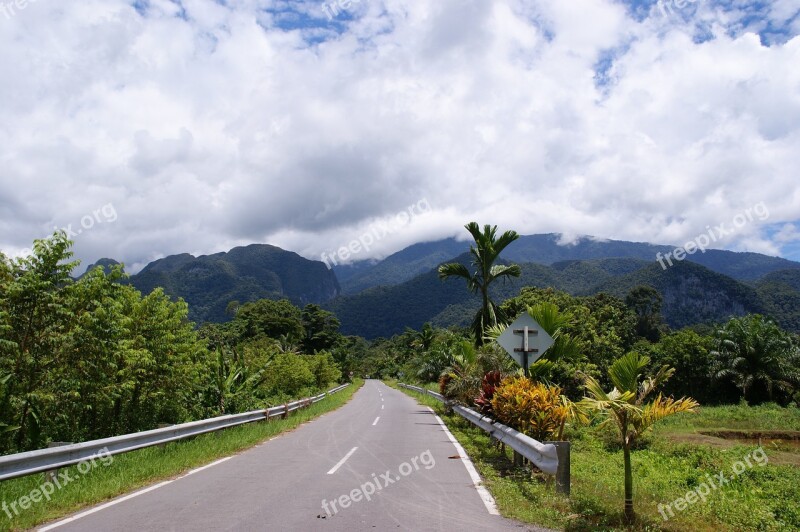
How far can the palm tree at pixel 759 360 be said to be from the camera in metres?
39.2

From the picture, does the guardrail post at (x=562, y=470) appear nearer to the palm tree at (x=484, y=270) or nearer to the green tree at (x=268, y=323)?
Answer: the palm tree at (x=484, y=270)

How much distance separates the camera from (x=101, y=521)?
6.08 meters

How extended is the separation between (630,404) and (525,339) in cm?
374

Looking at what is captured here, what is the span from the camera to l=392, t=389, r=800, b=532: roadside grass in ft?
20.7

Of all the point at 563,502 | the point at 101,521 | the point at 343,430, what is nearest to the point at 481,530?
the point at 563,502

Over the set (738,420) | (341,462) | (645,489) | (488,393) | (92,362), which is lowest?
(738,420)

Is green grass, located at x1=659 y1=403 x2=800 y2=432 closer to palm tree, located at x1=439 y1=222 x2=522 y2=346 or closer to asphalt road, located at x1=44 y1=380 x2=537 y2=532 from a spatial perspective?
palm tree, located at x1=439 y1=222 x2=522 y2=346

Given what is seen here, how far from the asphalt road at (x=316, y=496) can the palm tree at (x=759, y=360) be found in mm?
36738

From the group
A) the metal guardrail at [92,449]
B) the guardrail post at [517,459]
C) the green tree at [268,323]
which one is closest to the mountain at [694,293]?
the green tree at [268,323]

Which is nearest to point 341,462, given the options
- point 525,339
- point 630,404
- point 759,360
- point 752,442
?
point 525,339

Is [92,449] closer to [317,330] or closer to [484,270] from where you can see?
[484,270]

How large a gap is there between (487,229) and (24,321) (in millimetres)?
12987

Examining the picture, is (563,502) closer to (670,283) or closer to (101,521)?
(101,521)

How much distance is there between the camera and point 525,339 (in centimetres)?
991
